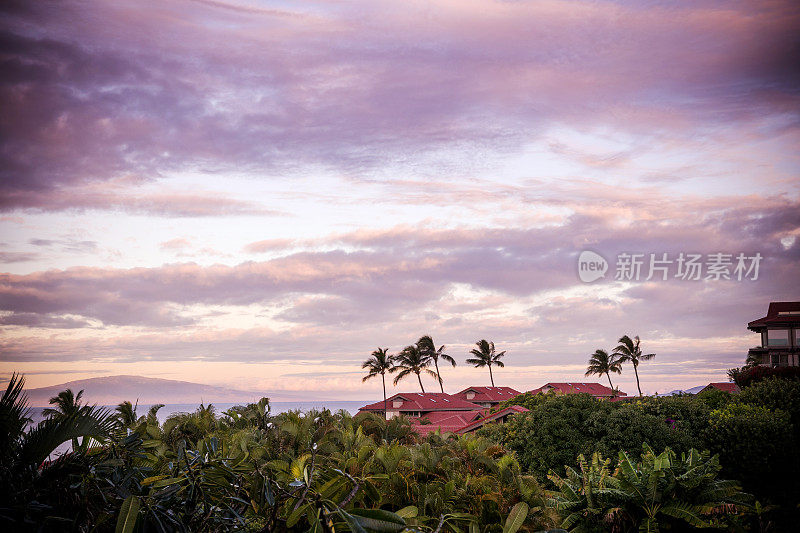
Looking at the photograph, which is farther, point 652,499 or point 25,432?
point 652,499

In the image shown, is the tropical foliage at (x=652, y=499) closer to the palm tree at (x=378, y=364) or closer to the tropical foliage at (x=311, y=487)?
Answer: the tropical foliage at (x=311, y=487)

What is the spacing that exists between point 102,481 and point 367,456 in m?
2.98

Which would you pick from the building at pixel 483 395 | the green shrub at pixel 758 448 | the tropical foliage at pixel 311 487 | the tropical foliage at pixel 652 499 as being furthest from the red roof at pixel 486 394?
the tropical foliage at pixel 652 499

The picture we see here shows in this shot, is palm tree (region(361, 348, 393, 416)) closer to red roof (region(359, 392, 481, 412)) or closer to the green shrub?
red roof (region(359, 392, 481, 412))

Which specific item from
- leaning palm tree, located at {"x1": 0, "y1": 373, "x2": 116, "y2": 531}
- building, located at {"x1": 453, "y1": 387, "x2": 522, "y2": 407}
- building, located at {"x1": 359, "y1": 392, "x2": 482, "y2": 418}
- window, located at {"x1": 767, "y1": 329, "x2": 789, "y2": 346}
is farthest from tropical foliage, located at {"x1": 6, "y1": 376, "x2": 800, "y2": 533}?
building, located at {"x1": 453, "y1": 387, "x2": 522, "y2": 407}

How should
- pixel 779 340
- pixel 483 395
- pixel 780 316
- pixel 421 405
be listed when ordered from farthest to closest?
pixel 483 395
pixel 421 405
pixel 780 316
pixel 779 340

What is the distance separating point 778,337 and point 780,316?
2.34 metres

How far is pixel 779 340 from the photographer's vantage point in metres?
52.7

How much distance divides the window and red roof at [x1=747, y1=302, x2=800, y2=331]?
65 centimetres

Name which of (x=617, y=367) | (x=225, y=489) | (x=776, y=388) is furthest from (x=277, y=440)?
(x=617, y=367)

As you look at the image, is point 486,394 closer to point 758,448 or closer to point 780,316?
point 780,316

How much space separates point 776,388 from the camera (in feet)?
80.0

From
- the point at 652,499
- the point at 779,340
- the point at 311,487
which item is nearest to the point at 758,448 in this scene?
the point at 652,499

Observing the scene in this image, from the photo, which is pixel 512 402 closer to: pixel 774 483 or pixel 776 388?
pixel 776 388
